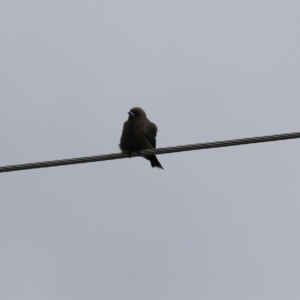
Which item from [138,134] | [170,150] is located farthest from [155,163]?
[170,150]

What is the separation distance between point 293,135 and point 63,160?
2190 millimetres

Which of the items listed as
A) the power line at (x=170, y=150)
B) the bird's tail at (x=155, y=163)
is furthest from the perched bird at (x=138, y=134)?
the power line at (x=170, y=150)

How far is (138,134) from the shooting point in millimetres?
10547

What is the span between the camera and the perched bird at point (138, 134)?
10.5 metres

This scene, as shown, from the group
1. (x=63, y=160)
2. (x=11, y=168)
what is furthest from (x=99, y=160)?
(x=11, y=168)

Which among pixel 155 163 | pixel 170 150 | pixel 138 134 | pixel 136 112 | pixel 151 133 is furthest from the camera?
pixel 155 163

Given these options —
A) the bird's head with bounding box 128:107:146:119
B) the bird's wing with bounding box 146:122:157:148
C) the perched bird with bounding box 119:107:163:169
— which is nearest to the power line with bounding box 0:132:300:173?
the perched bird with bounding box 119:107:163:169

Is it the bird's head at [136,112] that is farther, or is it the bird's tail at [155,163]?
the bird's tail at [155,163]

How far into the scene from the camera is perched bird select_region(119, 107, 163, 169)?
1048cm

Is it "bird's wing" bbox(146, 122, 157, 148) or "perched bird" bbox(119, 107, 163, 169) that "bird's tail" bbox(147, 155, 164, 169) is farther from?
"bird's wing" bbox(146, 122, 157, 148)

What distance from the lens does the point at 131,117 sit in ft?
35.7

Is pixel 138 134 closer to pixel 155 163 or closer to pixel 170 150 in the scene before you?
pixel 155 163

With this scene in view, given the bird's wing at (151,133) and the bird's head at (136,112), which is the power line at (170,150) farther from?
the bird's head at (136,112)

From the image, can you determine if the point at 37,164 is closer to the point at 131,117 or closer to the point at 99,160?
the point at 99,160
